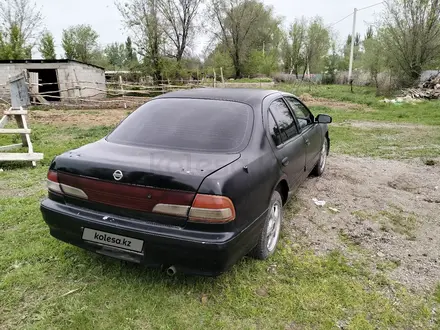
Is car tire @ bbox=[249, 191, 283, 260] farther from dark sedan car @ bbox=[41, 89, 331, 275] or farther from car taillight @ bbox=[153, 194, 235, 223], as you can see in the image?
car taillight @ bbox=[153, 194, 235, 223]

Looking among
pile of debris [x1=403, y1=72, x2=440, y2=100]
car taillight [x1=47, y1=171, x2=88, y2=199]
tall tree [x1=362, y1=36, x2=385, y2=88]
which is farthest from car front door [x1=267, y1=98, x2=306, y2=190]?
tall tree [x1=362, y1=36, x2=385, y2=88]

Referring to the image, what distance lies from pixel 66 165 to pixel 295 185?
89.8 inches

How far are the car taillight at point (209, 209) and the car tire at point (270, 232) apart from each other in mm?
682

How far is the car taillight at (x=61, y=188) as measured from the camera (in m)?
2.25

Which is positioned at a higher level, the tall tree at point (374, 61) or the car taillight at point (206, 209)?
the tall tree at point (374, 61)

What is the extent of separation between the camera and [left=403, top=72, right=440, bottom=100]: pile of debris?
16500 mm

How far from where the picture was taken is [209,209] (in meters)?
1.94

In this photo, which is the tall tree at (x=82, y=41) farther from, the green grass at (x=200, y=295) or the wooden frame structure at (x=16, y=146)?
the green grass at (x=200, y=295)

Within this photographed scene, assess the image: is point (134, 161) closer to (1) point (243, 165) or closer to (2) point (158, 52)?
(1) point (243, 165)

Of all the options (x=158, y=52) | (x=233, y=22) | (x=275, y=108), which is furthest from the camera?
(x=233, y=22)

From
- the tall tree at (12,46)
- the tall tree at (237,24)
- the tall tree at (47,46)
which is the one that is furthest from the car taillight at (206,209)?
the tall tree at (47,46)

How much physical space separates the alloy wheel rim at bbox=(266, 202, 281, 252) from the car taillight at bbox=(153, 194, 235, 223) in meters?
0.82

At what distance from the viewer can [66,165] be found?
2289 millimetres

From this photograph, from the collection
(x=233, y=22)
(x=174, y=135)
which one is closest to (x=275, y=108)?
(x=174, y=135)
